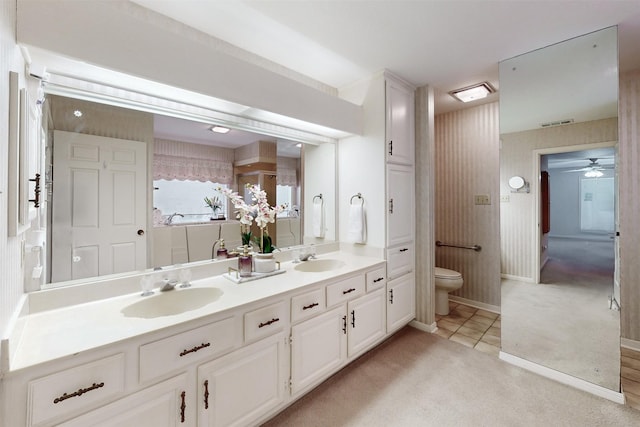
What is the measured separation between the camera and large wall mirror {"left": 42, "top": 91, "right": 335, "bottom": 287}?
4.47ft

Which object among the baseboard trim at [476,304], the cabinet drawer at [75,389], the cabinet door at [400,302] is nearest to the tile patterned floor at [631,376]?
the baseboard trim at [476,304]

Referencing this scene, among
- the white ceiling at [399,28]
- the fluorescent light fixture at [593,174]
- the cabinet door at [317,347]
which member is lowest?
the cabinet door at [317,347]

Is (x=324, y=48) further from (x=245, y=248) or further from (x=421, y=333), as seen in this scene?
(x=421, y=333)

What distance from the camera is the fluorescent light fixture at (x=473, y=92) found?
268 cm

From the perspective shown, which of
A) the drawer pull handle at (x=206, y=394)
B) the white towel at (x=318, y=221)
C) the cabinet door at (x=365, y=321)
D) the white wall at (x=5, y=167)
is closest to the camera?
the white wall at (x=5, y=167)

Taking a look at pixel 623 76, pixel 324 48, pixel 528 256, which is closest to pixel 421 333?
pixel 528 256

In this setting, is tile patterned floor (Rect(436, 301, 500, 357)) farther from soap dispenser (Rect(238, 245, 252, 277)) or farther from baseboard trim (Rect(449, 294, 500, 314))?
soap dispenser (Rect(238, 245, 252, 277))

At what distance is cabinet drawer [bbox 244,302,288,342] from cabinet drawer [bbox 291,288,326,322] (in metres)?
0.07

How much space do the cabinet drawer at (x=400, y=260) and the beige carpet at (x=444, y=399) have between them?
0.71 metres

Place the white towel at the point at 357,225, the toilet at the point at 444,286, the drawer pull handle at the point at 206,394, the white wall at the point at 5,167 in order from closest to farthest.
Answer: the white wall at the point at 5,167 < the drawer pull handle at the point at 206,394 < the white towel at the point at 357,225 < the toilet at the point at 444,286

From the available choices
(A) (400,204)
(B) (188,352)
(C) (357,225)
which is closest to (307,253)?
(C) (357,225)

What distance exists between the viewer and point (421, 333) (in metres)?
2.67

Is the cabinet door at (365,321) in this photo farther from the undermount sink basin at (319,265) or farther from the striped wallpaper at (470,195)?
the striped wallpaper at (470,195)

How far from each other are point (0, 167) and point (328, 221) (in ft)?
7.11
